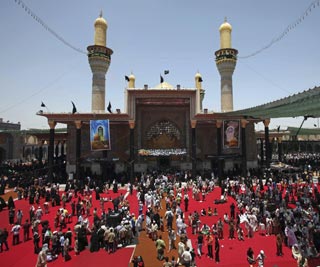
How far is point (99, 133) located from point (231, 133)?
1263 cm

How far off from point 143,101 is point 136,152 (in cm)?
573

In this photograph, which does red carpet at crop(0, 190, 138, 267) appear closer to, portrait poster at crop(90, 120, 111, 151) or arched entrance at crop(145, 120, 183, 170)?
portrait poster at crop(90, 120, 111, 151)

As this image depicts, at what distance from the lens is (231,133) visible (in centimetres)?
2566

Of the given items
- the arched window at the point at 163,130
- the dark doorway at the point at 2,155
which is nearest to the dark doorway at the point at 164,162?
the arched window at the point at 163,130

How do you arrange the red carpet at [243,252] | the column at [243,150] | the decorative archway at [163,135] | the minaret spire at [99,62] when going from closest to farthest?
1. the red carpet at [243,252]
2. the column at [243,150]
3. the decorative archway at [163,135]
4. the minaret spire at [99,62]

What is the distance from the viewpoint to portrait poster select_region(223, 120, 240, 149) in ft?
83.8

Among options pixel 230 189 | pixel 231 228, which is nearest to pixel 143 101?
pixel 230 189

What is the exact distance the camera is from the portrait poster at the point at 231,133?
83.8 feet

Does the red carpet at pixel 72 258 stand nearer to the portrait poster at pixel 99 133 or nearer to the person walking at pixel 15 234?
the person walking at pixel 15 234

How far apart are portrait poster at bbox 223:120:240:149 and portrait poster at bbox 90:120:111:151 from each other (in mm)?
11216

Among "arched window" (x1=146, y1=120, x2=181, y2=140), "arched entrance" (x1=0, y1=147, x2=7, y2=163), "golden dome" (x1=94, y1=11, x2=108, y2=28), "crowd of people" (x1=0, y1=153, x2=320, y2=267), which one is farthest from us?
"arched entrance" (x1=0, y1=147, x2=7, y2=163)

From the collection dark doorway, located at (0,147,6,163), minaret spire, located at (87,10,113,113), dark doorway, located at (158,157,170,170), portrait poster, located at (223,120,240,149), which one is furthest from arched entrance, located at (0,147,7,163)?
portrait poster, located at (223,120,240,149)

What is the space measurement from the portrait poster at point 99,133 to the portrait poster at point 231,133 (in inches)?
442

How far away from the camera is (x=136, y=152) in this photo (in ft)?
96.4
